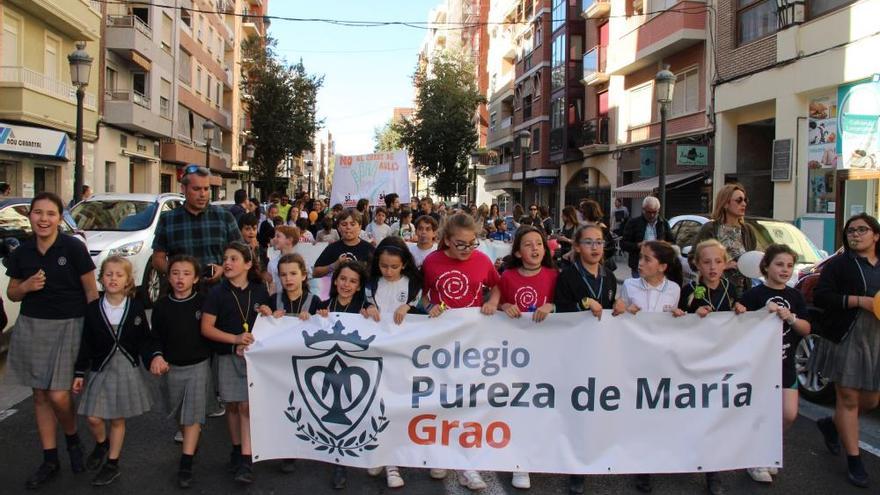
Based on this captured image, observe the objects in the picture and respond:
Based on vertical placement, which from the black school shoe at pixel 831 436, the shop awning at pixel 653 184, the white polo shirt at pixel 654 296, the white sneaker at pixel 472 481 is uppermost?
the shop awning at pixel 653 184

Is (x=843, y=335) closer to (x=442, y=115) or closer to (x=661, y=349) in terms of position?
(x=661, y=349)

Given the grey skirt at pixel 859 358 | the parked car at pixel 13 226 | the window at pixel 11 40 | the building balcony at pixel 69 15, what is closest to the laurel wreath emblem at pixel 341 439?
the grey skirt at pixel 859 358

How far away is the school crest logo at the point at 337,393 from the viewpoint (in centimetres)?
422

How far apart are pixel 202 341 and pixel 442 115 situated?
125ft

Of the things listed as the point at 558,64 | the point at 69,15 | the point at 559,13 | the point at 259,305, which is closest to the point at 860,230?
the point at 259,305

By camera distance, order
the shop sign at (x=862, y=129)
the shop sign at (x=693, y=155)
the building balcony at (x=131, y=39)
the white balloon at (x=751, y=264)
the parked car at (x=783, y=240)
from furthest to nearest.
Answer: the building balcony at (x=131, y=39), the shop sign at (x=693, y=155), the shop sign at (x=862, y=129), the parked car at (x=783, y=240), the white balloon at (x=751, y=264)

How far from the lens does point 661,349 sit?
428cm

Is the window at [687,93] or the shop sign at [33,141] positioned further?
the window at [687,93]

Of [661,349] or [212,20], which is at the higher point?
[212,20]

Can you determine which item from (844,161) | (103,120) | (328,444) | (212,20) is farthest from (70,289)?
(212,20)

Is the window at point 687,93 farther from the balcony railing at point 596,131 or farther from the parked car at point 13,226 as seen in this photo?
the parked car at point 13,226

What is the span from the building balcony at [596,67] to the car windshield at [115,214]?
70.1 ft

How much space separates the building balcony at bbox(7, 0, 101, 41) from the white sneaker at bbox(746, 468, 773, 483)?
21660mm

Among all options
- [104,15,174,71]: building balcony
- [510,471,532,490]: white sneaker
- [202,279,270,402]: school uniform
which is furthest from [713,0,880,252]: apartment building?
[104,15,174,71]: building balcony
